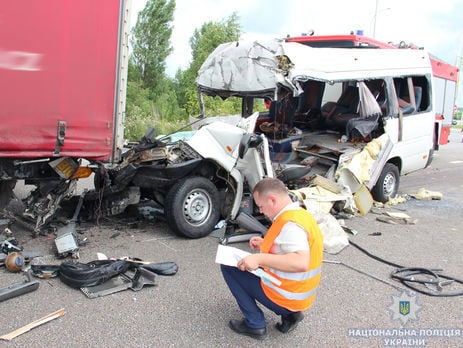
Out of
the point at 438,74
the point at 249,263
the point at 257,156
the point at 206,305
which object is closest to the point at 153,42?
the point at 438,74

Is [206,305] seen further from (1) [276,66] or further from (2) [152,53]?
(2) [152,53]

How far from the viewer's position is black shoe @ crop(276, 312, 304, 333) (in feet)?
10.6

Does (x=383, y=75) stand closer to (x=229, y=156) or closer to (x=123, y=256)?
(x=229, y=156)

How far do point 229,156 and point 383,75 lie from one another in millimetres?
3364

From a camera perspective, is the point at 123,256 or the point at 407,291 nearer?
the point at 407,291

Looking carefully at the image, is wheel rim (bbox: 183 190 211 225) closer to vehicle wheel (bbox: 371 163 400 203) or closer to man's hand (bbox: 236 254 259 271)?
man's hand (bbox: 236 254 259 271)

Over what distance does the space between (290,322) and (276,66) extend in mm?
3731

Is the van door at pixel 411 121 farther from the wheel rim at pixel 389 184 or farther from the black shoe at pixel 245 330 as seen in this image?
the black shoe at pixel 245 330

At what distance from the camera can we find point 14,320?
3.33 meters

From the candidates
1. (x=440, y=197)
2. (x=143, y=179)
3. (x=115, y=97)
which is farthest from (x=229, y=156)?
(x=440, y=197)

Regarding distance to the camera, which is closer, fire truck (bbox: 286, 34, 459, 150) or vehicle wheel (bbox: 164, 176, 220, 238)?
vehicle wheel (bbox: 164, 176, 220, 238)

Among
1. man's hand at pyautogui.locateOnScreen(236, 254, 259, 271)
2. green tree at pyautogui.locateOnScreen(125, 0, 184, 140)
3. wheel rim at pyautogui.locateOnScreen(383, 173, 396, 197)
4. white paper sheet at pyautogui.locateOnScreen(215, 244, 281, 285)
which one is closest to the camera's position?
man's hand at pyautogui.locateOnScreen(236, 254, 259, 271)

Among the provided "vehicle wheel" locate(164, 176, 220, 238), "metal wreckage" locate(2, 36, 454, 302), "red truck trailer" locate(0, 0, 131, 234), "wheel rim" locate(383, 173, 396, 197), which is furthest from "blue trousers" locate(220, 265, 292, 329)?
"wheel rim" locate(383, 173, 396, 197)

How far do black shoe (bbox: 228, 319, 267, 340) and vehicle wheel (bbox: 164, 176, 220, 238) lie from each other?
202 cm
